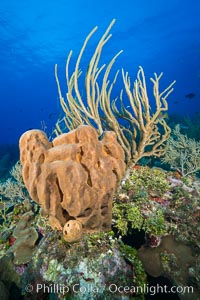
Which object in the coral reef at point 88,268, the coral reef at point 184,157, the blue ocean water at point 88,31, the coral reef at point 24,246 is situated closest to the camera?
the coral reef at point 88,268

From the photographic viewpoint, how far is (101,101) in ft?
12.2

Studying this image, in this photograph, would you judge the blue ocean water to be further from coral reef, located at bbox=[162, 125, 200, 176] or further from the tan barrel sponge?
the tan barrel sponge

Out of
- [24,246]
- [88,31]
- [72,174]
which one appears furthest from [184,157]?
[88,31]

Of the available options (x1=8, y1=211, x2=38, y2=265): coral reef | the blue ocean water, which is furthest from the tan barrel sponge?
the blue ocean water

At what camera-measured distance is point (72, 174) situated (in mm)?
2133

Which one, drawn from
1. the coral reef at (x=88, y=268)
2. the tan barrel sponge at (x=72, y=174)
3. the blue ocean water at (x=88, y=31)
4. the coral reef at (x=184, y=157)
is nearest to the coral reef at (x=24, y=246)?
the coral reef at (x=88, y=268)

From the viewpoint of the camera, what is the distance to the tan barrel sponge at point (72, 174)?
214cm

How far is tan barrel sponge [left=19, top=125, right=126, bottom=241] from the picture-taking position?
2.14 m

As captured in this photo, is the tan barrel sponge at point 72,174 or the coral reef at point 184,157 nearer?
the tan barrel sponge at point 72,174

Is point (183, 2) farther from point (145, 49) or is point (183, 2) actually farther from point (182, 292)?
point (182, 292)

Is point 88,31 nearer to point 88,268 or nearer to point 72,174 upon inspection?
point 72,174

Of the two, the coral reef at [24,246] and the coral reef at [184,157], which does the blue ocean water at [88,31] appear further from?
the coral reef at [24,246]

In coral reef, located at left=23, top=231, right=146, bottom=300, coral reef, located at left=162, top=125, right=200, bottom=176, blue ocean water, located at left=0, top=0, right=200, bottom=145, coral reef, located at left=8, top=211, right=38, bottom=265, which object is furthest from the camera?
blue ocean water, located at left=0, top=0, right=200, bottom=145

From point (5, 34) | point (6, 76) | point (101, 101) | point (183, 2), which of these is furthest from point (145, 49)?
point (101, 101)
